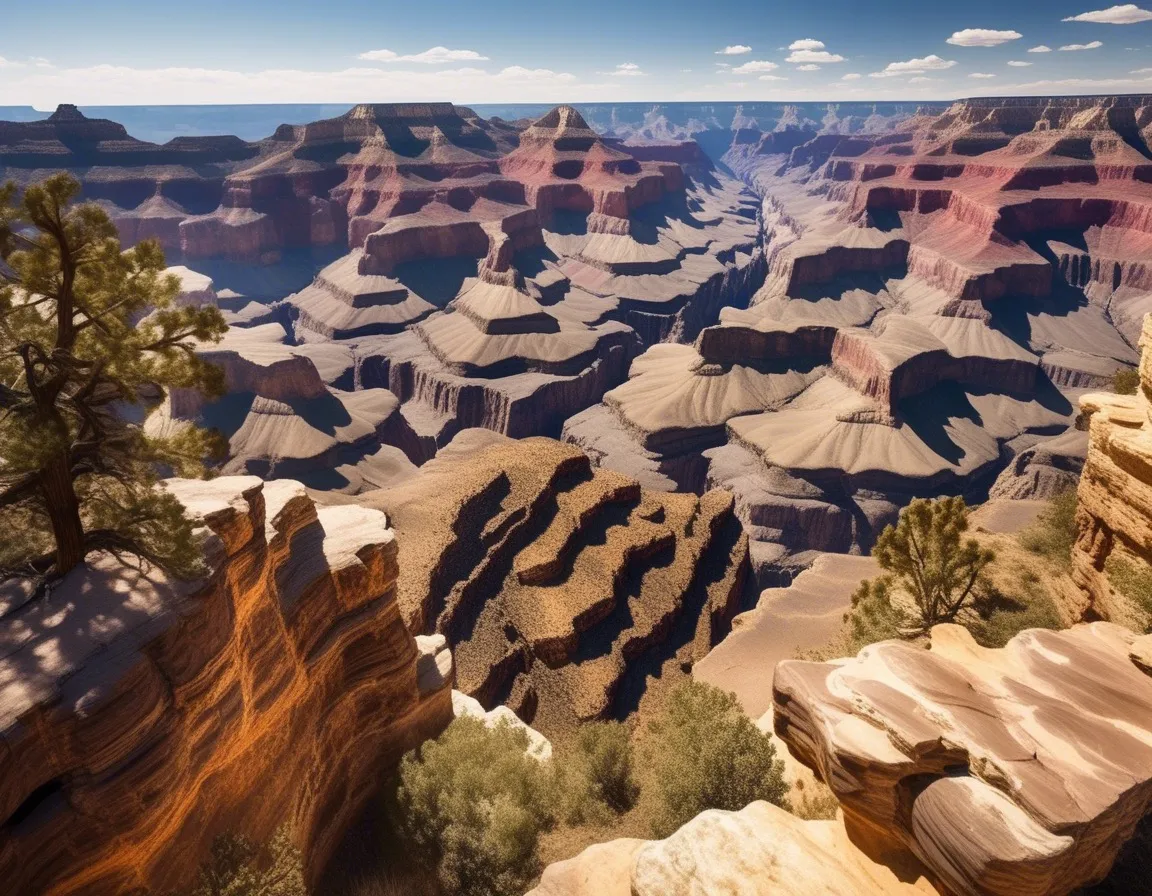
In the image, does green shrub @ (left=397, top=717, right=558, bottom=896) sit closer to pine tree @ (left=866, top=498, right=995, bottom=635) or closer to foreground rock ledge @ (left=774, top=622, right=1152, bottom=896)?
foreground rock ledge @ (left=774, top=622, right=1152, bottom=896)

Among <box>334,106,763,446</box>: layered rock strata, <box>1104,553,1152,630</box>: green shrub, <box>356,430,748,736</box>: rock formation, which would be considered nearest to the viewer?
<box>1104,553,1152,630</box>: green shrub

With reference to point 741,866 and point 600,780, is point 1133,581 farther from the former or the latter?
point 600,780

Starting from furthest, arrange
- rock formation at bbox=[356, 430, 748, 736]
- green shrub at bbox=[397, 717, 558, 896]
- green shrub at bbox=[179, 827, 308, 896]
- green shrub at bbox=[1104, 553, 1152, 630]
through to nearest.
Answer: rock formation at bbox=[356, 430, 748, 736] → green shrub at bbox=[1104, 553, 1152, 630] → green shrub at bbox=[397, 717, 558, 896] → green shrub at bbox=[179, 827, 308, 896]

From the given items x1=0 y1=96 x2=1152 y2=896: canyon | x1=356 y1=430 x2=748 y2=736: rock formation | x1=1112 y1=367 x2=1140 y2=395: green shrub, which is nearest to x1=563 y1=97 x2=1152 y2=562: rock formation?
x1=0 y1=96 x2=1152 y2=896: canyon

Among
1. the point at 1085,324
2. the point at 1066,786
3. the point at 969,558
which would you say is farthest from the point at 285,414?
the point at 1085,324

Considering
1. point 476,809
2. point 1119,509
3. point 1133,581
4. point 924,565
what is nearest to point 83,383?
point 476,809

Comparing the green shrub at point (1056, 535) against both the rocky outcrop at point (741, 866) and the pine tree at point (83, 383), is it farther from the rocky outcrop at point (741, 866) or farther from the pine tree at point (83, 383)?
the pine tree at point (83, 383)
